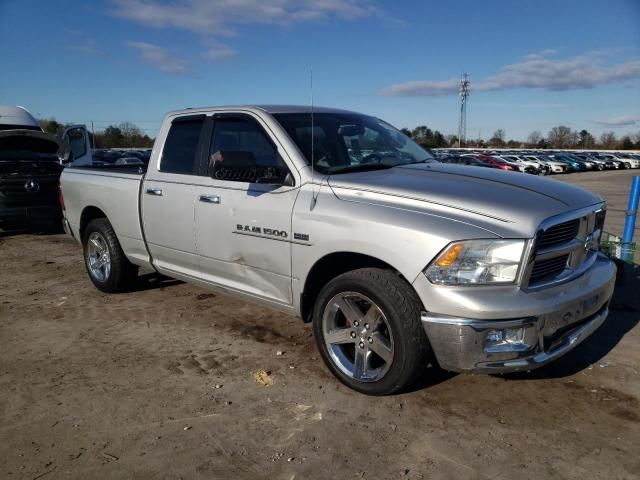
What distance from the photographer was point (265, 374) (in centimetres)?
376

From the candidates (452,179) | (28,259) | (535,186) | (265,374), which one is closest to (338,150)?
(452,179)

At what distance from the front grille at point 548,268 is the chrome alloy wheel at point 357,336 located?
2.98 feet

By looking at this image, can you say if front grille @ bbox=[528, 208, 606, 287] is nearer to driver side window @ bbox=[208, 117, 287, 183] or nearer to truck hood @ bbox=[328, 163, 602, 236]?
truck hood @ bbox=[328, 163, 602, 236]

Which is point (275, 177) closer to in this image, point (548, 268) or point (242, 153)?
point (242, 153)

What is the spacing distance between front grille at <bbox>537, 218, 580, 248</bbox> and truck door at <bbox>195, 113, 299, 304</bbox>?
5.31 ft

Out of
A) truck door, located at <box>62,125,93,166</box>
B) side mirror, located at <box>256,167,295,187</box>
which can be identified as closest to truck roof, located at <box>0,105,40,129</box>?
truck door, located at <box>62,125,93,166</box>

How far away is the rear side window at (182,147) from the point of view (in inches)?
179

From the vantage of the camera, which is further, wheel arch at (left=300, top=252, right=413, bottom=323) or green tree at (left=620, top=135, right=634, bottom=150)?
green tree at (left=620, top=135, right=634, bottom=150)

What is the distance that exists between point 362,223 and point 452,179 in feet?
2.69

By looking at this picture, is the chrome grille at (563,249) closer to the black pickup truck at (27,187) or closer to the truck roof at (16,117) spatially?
the black pickup truck at (27,187)

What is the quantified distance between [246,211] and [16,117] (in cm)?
1140

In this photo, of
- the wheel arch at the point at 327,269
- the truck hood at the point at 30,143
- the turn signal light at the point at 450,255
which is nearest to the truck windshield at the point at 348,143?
the wheel arch at the point at 327,269

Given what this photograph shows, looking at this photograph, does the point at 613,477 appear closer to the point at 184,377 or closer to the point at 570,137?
the point at 184,377

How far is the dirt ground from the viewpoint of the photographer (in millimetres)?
2705
